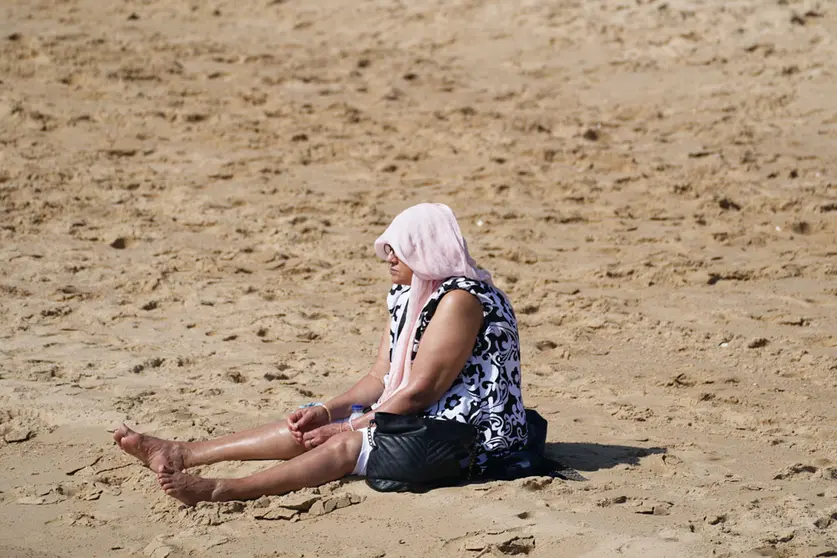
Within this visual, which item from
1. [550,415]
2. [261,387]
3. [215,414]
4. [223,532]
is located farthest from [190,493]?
[550,415]

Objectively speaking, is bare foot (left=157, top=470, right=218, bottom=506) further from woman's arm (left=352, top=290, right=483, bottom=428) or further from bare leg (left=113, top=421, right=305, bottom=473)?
woman's arm (left=352, top=290, right=483, bottom=428)

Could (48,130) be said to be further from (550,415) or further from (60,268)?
(550,415)

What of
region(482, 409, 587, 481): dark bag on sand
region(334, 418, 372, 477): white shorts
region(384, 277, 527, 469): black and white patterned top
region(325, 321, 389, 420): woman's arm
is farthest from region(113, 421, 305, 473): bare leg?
region(482, 409, 587, 481): dark bag on sand

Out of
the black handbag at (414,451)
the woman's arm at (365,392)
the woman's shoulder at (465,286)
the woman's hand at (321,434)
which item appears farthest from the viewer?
the woman's arm at (365,392)

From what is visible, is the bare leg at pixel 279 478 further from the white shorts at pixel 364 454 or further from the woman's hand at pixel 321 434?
the woman's hand at pixel 321 434

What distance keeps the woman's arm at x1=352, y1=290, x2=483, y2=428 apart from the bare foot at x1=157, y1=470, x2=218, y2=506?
637 millimetres

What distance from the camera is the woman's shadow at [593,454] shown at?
165 inches

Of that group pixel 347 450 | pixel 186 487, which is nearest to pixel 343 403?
pixel 347 450

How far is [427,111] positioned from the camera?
31.1ft

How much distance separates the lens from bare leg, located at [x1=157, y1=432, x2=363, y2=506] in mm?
3785

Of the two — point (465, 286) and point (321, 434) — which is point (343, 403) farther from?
point (465, 286)

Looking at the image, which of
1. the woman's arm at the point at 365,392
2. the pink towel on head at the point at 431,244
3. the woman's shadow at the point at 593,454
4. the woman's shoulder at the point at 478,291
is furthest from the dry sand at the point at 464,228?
the pink towel on head at the point at 431,244

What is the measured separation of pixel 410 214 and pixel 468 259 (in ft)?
0.83

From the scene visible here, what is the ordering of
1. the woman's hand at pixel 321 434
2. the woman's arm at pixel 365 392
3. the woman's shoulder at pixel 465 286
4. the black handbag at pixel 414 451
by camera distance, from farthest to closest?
the woman's arm at pixel 365 392 → the woman's hand at pixel 321 434 → the woman's shoulder at pixel 465 286 → the black handbag at pixel 414 451
